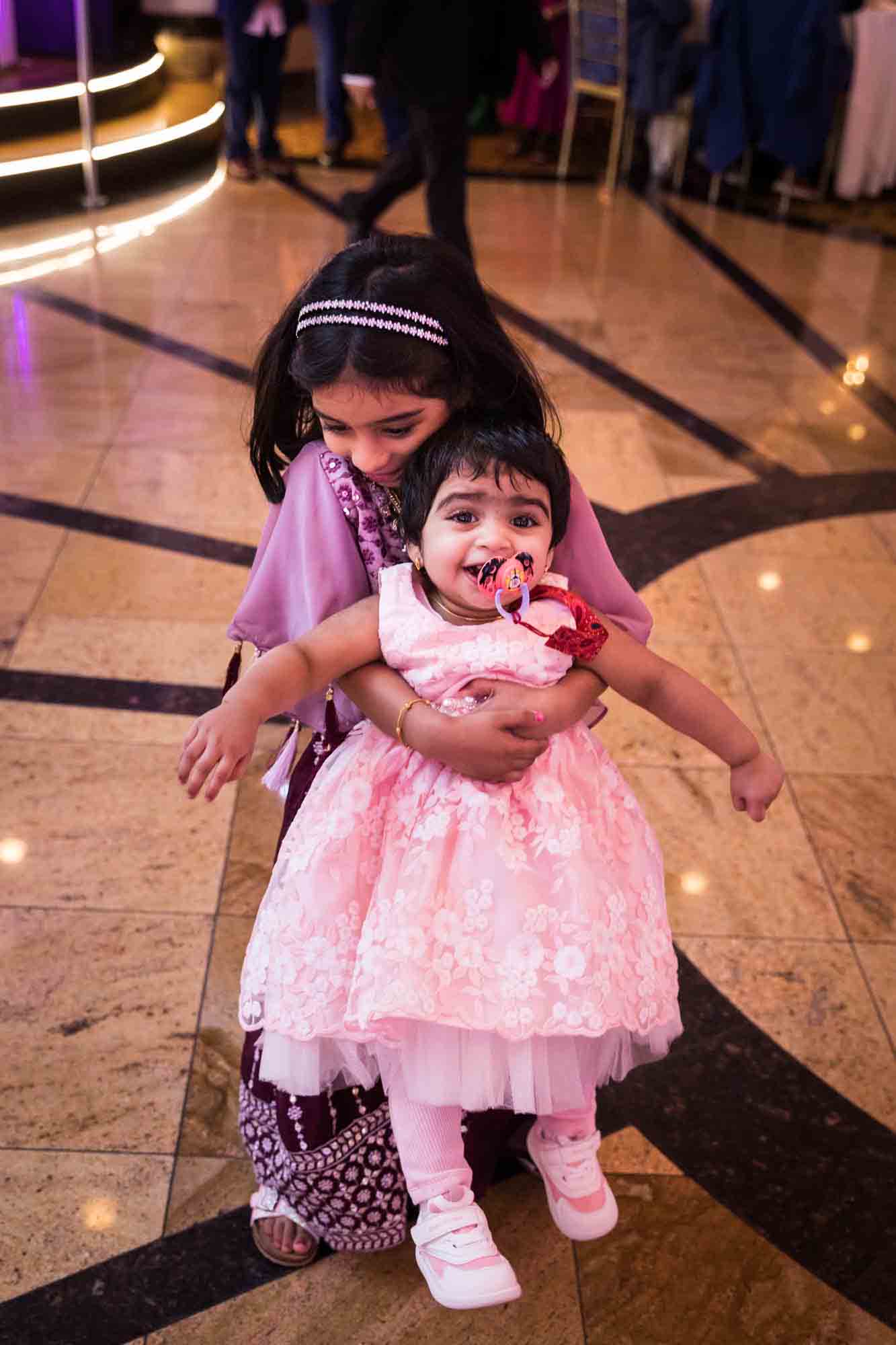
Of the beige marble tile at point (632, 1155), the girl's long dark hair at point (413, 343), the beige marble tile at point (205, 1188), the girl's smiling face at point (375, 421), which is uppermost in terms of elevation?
the girl's long dark hair at point (413, 343)

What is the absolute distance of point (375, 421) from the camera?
1337 mm

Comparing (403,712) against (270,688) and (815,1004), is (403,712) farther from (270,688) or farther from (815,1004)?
(815,1004)

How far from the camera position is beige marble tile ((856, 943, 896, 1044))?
6.46 feet

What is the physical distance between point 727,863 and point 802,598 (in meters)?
1.10

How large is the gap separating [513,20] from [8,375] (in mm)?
2056

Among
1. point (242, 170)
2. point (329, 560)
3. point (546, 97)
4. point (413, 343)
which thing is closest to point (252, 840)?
point (329, 560)

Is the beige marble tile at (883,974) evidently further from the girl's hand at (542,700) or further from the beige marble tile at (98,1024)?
the beige marble tile at (98,1024)

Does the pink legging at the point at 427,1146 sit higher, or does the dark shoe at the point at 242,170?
the pink legging at the point at 427,1146

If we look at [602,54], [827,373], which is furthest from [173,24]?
[827,373]

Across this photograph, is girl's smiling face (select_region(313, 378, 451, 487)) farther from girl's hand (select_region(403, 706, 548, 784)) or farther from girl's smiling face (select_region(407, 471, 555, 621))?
girl's hand (select_region(403, 706, 548, 784))

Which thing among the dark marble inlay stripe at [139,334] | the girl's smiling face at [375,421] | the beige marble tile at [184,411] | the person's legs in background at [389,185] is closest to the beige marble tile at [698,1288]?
the girl's smiling face at [375,421]

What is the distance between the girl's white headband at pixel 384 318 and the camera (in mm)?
1310

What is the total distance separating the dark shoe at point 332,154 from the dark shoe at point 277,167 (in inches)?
7.7

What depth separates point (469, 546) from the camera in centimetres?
130
